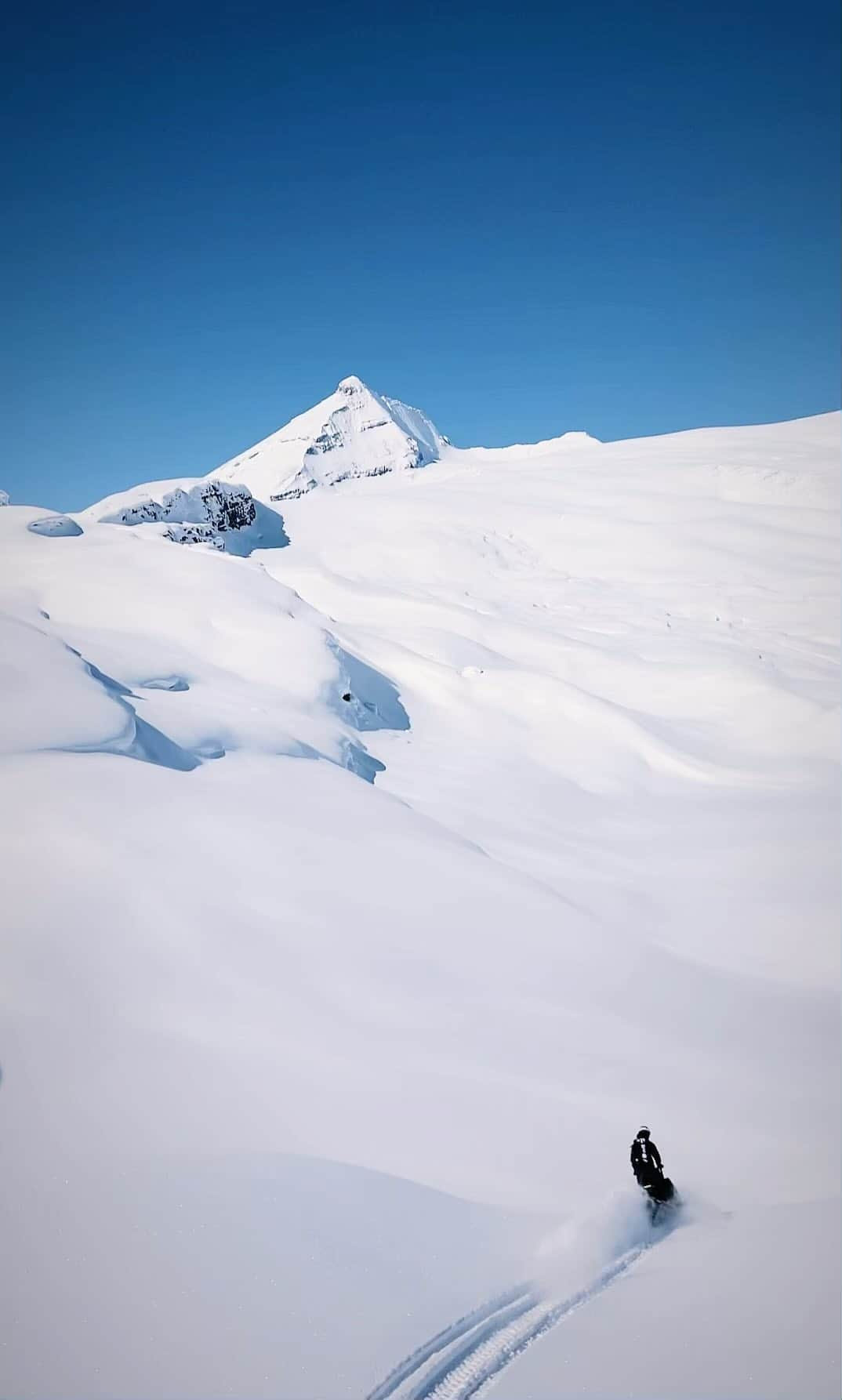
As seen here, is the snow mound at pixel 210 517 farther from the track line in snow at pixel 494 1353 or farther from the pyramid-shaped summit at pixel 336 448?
the pyramid-shaped summit at pixel 336 448

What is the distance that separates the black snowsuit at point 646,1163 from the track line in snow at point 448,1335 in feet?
5.80

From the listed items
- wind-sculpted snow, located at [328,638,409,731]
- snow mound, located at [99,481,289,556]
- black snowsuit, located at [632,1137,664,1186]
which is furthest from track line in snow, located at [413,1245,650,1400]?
snow mound, located at [99,481,289,556]

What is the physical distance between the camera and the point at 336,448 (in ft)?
532

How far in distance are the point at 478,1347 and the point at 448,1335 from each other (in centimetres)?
27

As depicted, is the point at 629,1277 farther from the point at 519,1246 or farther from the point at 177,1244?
the point at 177,1244

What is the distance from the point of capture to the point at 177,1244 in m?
5.41

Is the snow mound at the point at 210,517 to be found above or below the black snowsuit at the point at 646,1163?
above

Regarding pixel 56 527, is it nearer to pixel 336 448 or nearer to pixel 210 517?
pixel 210 517

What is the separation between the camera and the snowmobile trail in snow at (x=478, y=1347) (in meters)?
5.23

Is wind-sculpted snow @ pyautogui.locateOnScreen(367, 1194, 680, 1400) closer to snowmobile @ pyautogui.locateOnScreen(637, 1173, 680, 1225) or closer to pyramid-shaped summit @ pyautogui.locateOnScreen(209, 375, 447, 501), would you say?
snowmobile @ pyautogui.locateOnScreen(637, 1173, 680, 1225)

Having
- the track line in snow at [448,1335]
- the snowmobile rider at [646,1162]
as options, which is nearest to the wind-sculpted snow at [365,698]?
the snowmobile rider at [646,1162]

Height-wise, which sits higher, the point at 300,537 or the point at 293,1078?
the point at 300,537

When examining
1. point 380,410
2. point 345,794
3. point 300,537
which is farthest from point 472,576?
point 380,410

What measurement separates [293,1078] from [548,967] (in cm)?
495
